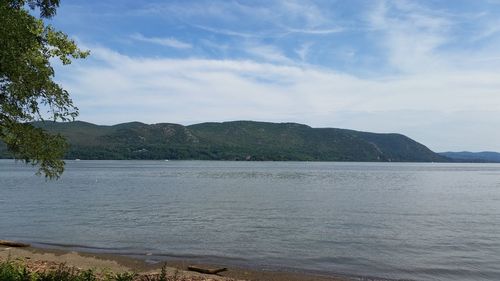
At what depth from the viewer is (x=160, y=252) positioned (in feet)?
97.8

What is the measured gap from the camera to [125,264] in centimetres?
2488

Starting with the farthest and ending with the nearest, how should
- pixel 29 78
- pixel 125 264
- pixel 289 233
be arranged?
pixel 289 233 → pixel 125 264 → pixel 29 78

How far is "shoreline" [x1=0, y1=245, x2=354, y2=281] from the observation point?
2266 centimetres

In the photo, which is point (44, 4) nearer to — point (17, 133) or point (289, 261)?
point (17, 133)

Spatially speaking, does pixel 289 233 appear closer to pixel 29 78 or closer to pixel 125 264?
pixel 125 264

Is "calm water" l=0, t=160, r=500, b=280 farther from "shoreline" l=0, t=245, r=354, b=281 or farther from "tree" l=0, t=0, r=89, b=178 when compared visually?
"tree" l=0, t=0, r=89, b=178

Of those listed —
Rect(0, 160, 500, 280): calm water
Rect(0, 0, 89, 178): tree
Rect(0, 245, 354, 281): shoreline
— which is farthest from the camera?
Rect(0, 160, 500, 280): calm water

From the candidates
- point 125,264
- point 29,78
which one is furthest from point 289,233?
point 29,78

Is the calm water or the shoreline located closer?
the shoreline

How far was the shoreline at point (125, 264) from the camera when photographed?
2266 cm

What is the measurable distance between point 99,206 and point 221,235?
2768 cm

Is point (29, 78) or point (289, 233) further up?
point (29, 78)

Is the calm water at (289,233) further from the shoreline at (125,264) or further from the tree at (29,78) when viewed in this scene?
the tree at (29,78)

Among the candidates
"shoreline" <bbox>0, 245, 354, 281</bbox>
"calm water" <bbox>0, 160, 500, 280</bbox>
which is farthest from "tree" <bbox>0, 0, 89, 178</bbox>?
"calm water" <bbox>0, 160, 500, 280</bbox>
